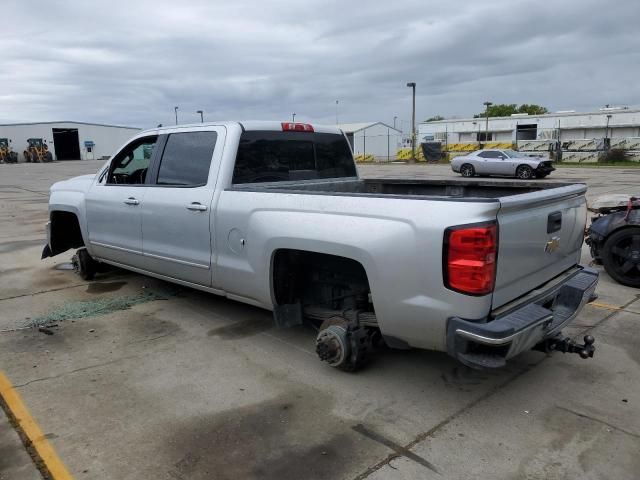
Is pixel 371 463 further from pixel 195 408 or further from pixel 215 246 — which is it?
pixel 215 246

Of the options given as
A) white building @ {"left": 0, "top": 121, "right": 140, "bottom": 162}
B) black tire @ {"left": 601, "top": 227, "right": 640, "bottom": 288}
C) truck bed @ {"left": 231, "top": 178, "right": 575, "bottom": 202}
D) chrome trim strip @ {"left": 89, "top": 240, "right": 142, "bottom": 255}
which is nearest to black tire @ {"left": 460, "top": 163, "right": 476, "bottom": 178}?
black tire @ {"left": 601, "top": 227, "right": 640, "bottom": 288}

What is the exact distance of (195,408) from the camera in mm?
3439

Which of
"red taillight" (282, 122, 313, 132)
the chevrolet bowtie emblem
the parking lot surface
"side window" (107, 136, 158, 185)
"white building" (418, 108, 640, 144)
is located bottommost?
the parking lot surface

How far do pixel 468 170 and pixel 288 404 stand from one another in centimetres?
2520

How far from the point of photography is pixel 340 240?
3412mm

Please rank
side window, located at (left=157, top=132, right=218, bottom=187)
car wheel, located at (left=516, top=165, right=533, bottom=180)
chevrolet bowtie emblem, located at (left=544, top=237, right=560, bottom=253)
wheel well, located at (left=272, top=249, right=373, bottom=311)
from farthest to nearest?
1. car wheel, located at (left=516, top=165, right=533, bottom=180)
2. side window, located at (left=157, top=132, right=218, bottom=187)
3. wheel well, located at (left=272, top=249, right=373, bottom=311)
4. chevrolet bowtie emblem, located at (left=544, top=237, right=560, bottom=253)

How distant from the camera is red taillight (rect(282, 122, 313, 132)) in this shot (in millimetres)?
4926

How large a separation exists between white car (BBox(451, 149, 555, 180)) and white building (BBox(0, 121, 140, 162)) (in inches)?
2053

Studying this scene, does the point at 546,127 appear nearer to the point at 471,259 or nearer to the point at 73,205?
the point at 73,205

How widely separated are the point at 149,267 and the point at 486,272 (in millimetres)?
3446

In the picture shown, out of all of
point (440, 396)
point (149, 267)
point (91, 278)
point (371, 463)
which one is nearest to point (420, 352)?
point (440, 396)

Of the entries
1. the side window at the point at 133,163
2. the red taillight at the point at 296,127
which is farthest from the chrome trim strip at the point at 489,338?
the side window at the point at 133,163

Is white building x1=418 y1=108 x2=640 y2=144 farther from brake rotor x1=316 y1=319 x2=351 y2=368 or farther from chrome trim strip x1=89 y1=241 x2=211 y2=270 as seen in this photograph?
brake rotor x1=316 y1=319 x2=351 y2=368

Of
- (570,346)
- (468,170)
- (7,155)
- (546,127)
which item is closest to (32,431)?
(570,346)
